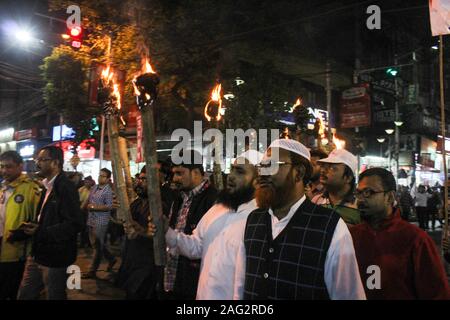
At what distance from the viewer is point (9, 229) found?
5094 mm

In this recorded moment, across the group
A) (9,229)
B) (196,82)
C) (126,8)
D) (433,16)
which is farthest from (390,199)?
(196,82)

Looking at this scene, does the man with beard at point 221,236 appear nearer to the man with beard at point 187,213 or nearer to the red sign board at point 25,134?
the man with beard at point 187,213

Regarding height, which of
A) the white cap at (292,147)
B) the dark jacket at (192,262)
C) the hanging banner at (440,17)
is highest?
the hanging banner at (440,17)

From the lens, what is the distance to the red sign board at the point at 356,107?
54.8ft

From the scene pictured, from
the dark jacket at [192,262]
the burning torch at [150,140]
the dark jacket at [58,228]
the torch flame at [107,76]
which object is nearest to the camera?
the burning torch at [150,140]

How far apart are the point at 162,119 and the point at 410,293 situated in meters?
12.4

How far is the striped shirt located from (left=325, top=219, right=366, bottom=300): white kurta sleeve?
7.38m

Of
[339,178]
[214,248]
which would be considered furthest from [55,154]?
[339,178]

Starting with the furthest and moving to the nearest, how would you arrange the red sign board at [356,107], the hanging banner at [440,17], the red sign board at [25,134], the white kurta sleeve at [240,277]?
the red sign board at [25,134] < the red sign board at [356,107] < the hanging banner at [440,17] < the white kurta sleeve at [240,277]

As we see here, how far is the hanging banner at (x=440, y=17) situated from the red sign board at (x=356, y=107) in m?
12.2

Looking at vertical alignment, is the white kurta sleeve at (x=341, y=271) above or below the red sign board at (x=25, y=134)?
below

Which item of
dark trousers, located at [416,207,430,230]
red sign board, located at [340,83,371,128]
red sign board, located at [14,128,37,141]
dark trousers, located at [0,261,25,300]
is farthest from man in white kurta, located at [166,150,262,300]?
red sign board, located at [14,128,37,141]

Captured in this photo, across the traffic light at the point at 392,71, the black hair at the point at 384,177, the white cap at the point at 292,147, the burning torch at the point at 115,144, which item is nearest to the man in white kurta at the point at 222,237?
the burning torch at the point at 115,144

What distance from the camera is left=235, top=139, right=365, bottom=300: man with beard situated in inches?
94.7
